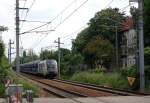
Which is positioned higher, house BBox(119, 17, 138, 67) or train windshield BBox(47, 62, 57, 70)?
house BBox(119, 17, 138, 67)

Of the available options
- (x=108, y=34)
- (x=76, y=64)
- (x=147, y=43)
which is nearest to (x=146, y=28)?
(x=147, y=43)

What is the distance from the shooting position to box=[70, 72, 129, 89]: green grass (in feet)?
146

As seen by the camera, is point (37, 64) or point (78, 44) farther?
point (78, 44)

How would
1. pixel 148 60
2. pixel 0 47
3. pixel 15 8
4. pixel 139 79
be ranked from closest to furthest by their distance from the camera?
pixel 0 47 → pixel 139 79 → pixel 148 60 → pixel 15 8

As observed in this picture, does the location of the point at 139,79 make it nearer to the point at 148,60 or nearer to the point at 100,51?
the point at 148,60

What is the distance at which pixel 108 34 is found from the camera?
95.5m

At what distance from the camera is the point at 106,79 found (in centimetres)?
5347

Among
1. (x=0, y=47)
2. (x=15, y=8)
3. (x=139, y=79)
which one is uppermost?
(x=15, y=8)

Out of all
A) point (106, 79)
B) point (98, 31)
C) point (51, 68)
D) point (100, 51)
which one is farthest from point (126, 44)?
point (106, 79)

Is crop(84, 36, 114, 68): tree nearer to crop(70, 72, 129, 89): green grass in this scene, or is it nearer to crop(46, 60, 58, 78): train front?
crop(46, 60, 58, 78): train front

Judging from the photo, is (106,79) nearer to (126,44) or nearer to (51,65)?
(51,65)

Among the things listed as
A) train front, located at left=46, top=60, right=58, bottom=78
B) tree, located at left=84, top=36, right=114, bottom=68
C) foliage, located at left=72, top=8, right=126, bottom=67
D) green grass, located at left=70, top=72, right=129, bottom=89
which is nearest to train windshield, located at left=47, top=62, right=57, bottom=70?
train front, located at left=46, top=60, right=58, bottom=78

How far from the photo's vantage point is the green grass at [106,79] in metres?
44.6

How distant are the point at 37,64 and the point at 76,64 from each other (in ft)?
30.6
